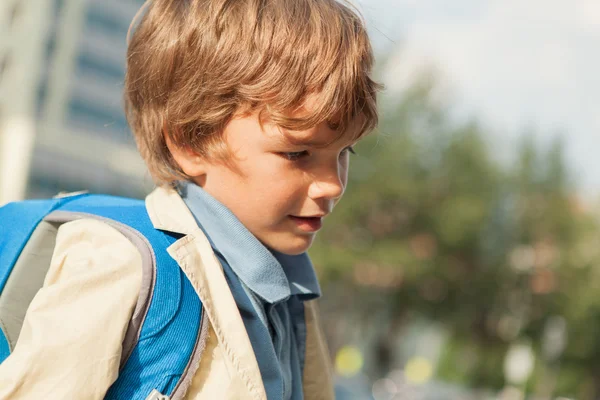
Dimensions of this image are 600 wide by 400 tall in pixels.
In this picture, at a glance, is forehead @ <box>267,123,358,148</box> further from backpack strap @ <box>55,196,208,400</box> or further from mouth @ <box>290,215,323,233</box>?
backpack strap @ <box>55,196,208,400</box>

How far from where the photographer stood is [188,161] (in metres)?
1.52

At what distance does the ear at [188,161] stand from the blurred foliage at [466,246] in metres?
19.2

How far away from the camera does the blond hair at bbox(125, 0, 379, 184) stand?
141cm

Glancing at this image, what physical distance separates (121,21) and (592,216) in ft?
92.5

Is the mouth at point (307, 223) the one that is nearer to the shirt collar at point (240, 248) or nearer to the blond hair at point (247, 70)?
the shirt collar at point (240, 248)

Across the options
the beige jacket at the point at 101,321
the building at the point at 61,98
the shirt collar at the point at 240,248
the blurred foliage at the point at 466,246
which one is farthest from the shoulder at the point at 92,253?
the building at the point at 61,98

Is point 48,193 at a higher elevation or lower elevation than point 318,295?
lower

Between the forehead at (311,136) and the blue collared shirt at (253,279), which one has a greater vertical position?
the forehead at (311,136)

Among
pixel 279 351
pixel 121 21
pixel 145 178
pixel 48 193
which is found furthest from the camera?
pixel 121 21

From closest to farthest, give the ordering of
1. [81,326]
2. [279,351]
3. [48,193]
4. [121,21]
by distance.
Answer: [81,326]
[279,351]
[48,193]
[121,21]

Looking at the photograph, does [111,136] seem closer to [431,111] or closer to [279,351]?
[431,111]

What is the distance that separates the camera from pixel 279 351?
1.54 m

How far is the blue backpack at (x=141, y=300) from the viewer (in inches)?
49.4

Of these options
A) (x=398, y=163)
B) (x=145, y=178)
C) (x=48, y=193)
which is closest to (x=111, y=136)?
(x=48, y=193)
